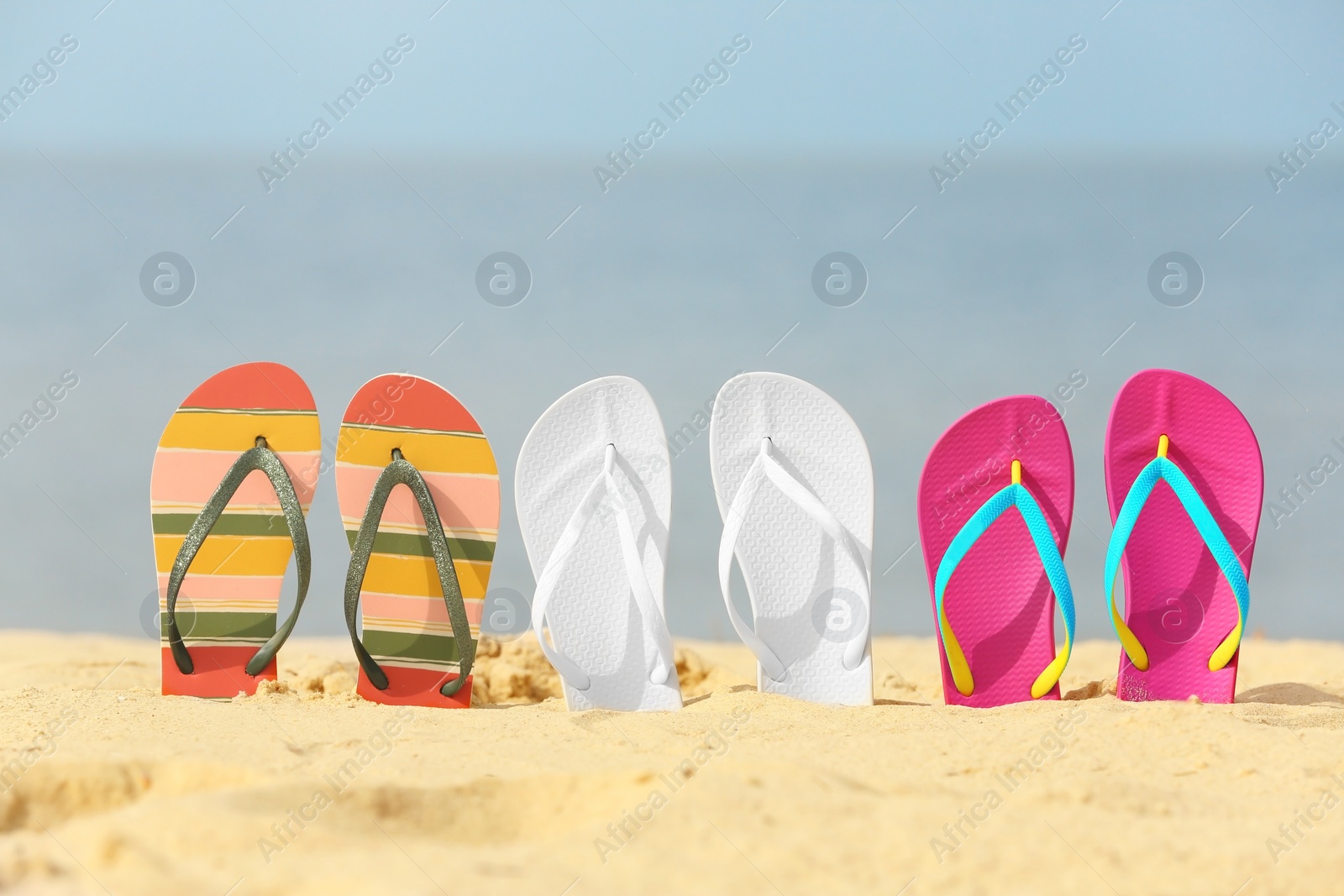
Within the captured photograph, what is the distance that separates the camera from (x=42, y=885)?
157 centimetres

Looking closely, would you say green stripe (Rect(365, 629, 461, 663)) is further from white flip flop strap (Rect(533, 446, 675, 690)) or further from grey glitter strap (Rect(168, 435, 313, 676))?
white flip flop strap (Rect(533, 446, 675, 690))

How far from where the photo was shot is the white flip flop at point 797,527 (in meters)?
2.99

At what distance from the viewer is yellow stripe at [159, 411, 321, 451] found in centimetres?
317

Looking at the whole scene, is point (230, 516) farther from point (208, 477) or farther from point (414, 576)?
point (414, 576)

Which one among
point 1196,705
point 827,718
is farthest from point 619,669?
point 1196,705

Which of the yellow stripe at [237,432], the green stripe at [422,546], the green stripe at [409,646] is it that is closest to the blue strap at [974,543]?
the green stripe at [422,546]

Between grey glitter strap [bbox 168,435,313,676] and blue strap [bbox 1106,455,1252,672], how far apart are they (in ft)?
7.27

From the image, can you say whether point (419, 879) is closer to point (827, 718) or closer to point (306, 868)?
point (306, 868)

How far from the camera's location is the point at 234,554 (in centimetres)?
317

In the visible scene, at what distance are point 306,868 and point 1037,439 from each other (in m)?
2.23

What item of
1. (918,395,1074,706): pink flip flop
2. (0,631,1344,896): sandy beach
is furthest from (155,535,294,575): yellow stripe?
(918,395,1074,706): pink flip flop

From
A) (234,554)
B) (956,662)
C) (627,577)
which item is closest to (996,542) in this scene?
(956,662)

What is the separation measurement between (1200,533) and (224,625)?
2.80m

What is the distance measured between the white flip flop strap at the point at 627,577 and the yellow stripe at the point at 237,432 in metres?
0.85
